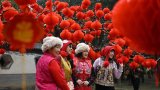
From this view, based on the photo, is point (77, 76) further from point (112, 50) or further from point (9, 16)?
point (9, 16)

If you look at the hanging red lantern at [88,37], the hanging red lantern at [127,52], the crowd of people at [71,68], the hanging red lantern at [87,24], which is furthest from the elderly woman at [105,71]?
the hanging red lantern at [87,24]

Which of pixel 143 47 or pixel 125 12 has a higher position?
pixel 125 12

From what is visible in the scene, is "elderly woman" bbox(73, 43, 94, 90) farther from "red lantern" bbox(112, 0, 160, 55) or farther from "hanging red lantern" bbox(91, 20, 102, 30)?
"red lantern" bbox(112, 0, 160, 55)

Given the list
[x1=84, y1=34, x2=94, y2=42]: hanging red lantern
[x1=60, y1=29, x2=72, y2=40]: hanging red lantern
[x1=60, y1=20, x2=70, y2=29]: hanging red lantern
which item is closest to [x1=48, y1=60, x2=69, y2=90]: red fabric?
[x1=60, y1=29, x2=72, y2=40]: hanging red lantern

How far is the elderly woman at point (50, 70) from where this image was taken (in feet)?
17.1

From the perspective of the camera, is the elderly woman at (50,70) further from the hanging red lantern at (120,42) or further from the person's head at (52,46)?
the hanging red lantern at (120,42)

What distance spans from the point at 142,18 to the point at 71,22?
6289 mm

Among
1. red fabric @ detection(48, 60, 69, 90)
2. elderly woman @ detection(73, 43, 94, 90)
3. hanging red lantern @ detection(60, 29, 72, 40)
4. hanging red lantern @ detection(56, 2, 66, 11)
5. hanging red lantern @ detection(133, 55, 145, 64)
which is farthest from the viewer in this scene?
hanging red lantern @ detection(56, 2, 66, 11)

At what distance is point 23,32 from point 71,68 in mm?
1467

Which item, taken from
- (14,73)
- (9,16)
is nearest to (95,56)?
(9,16)

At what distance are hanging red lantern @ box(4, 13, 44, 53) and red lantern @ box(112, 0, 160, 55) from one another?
2985mm

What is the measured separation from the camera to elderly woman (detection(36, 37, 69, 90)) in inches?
205

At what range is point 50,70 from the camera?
5223 millimetres

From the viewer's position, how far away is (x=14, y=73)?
45.7ft
